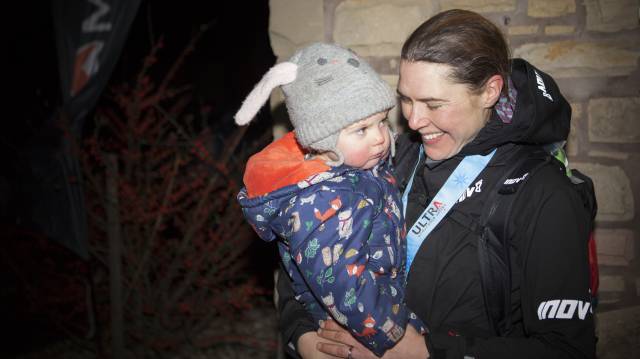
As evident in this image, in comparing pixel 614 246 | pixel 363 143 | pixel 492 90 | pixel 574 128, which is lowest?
pixel 614 246

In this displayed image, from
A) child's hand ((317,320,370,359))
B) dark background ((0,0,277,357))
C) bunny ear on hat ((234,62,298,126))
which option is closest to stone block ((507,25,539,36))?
bunny ear on hat ((234,62,298,126))

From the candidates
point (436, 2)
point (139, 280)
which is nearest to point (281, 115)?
point (436, 2)

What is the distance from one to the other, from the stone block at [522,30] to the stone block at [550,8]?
69 mm

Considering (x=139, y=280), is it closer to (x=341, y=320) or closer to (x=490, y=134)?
(x=341, y=320)

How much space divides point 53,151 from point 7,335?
129 inches

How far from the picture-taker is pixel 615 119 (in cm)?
260

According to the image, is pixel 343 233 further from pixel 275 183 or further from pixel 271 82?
pixel 271 82

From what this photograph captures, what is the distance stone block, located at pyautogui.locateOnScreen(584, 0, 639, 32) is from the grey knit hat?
4.91 ft

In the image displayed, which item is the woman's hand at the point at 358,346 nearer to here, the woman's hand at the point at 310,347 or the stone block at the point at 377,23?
the woman's hand at the point at 310,347

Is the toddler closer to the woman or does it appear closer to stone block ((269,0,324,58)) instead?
the woman

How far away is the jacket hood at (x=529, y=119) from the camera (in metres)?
1.80

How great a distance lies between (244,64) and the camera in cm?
1043

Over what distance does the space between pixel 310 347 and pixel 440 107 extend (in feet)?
3.81

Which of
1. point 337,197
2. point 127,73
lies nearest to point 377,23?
point 337,197
